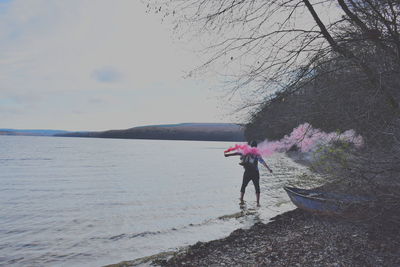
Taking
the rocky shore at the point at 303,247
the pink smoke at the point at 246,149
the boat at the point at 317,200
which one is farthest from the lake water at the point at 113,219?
the pink smoke at the point at 246,149

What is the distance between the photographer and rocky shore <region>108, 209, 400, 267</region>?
759 cm

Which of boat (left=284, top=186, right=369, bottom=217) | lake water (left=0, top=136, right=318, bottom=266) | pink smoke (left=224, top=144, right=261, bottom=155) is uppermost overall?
pink smoke (left=224, top=144, right=261, bottom=155)

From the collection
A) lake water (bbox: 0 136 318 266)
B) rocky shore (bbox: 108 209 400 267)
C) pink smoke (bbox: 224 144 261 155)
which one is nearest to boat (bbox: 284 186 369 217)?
rocky shore (bbox: 108 209 400 267)

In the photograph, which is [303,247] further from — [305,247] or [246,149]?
[246,149]

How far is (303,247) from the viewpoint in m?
8.84

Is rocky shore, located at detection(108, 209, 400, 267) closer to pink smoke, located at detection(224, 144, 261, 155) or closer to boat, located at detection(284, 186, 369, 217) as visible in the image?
boat, located at detection(284, 186, 369, 217)

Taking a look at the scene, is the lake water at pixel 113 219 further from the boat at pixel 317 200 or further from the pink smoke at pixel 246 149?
the pink smoke at pixel 246 149

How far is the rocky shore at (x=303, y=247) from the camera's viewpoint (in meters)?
7.59

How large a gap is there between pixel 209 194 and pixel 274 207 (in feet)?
22.7

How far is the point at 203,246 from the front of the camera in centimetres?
1024

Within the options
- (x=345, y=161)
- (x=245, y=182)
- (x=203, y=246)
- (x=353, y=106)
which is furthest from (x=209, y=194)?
(x=353, y=106)

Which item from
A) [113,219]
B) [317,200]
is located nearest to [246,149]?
[317,200]

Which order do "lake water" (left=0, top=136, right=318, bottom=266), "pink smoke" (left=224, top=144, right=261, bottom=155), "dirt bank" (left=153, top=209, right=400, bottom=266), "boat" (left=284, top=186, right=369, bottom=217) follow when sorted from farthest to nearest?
"pink smoke" (left=224, top=144, right=261, bottom=155) < "boat" (left=284, top=186, right=369, bottom=217) < "lake water" (left=0, top=136, right=318, bottom=266) < "dirt bank" (left=153, top=209, right=400, bottom=266)

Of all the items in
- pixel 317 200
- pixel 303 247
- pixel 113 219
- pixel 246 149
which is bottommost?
pixel 113 219
